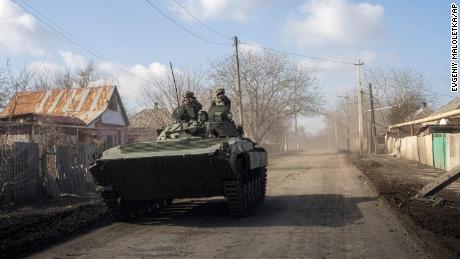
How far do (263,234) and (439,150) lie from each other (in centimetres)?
1601

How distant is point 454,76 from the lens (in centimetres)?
1983

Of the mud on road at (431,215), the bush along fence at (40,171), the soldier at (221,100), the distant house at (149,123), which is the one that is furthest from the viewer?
the distant house at (149,123)

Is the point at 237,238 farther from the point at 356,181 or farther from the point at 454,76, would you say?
the point at 454,76

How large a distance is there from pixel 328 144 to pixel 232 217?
114 metres

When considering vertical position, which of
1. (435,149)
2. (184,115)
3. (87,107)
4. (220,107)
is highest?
(87,107)

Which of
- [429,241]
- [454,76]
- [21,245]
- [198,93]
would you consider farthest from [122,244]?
[198,93]

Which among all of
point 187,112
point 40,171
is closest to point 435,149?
point 187,112

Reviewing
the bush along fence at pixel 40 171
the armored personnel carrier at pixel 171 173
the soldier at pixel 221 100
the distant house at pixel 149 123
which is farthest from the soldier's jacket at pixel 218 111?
the distant house at pixel 149 123

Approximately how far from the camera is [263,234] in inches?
289

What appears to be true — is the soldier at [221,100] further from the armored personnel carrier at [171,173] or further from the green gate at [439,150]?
the green gate at [439,150]

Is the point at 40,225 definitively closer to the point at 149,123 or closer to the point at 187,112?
the point at 187,112

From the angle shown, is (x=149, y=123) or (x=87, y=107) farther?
(x=149, y=123)

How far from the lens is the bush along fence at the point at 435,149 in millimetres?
18578

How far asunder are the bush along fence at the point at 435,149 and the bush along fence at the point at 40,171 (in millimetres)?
12394
